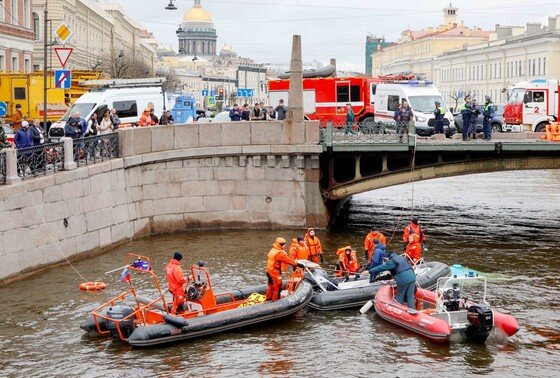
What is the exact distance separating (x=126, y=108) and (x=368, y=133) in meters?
9.54

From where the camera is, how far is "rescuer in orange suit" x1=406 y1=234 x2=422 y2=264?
24.0 metres

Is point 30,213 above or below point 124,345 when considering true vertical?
above

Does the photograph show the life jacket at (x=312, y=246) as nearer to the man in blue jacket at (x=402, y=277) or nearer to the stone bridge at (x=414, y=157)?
the man in blue jacket at (x=402, y=277)

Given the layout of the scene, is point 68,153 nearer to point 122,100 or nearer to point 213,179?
point 213,179

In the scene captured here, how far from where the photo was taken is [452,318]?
62.0 feet

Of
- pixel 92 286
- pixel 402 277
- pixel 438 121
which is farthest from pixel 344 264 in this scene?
pixel 438 121

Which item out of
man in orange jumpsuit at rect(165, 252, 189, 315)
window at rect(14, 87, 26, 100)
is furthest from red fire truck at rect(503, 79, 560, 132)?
man in orange jumpsuit at rect(165, 252, 189, 315)

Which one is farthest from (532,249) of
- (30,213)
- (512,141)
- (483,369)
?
(30,213)

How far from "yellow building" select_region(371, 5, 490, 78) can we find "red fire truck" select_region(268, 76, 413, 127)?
9364cm

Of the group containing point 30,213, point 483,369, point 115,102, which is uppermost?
point 115,102

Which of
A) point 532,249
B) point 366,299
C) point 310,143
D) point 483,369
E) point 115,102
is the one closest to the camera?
point 483,369

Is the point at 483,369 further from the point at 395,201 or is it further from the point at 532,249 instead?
the point at 395,201

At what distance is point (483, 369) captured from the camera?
1750cm

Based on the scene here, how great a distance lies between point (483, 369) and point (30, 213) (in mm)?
11421
